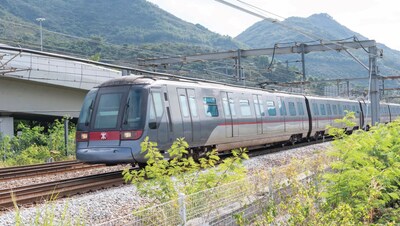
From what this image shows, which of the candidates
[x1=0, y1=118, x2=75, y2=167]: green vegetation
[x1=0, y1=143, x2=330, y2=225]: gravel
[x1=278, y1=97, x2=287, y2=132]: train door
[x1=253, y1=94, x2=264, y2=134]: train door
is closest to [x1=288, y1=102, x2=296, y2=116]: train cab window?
[x1=278, y1=97, x2=287, y2=132]: train door

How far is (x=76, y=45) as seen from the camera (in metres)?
80.6

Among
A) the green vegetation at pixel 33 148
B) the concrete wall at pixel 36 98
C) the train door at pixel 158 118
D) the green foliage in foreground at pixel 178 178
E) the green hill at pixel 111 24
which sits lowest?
the green vegetation at pixel 33 148

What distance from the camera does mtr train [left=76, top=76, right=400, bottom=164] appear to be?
13531 millimetres

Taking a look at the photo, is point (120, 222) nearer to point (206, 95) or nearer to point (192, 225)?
point (192, 225)

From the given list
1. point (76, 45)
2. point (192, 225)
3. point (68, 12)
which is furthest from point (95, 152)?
point (68, 12)

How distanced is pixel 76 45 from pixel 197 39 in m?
100

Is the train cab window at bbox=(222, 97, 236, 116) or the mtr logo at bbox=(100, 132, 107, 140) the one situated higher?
the train cab window at bbox=(222, 97, 236, 116)

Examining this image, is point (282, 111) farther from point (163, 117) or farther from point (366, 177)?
point (366, 177)

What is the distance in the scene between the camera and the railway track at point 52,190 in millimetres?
10453

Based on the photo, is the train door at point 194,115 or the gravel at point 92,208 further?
the train door at point 194,115

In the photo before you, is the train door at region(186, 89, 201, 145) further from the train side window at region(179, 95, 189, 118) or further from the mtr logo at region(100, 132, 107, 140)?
the mtr logo at region(100, 132, 107, 140)

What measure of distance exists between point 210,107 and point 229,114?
1405 millimetres

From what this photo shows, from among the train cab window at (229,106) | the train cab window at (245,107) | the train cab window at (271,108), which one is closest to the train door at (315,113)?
the train cab window at (271,108)

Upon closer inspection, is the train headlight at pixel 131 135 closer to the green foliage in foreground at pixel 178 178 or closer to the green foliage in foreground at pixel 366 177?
the green foliage in foreground at pixel 178 178
